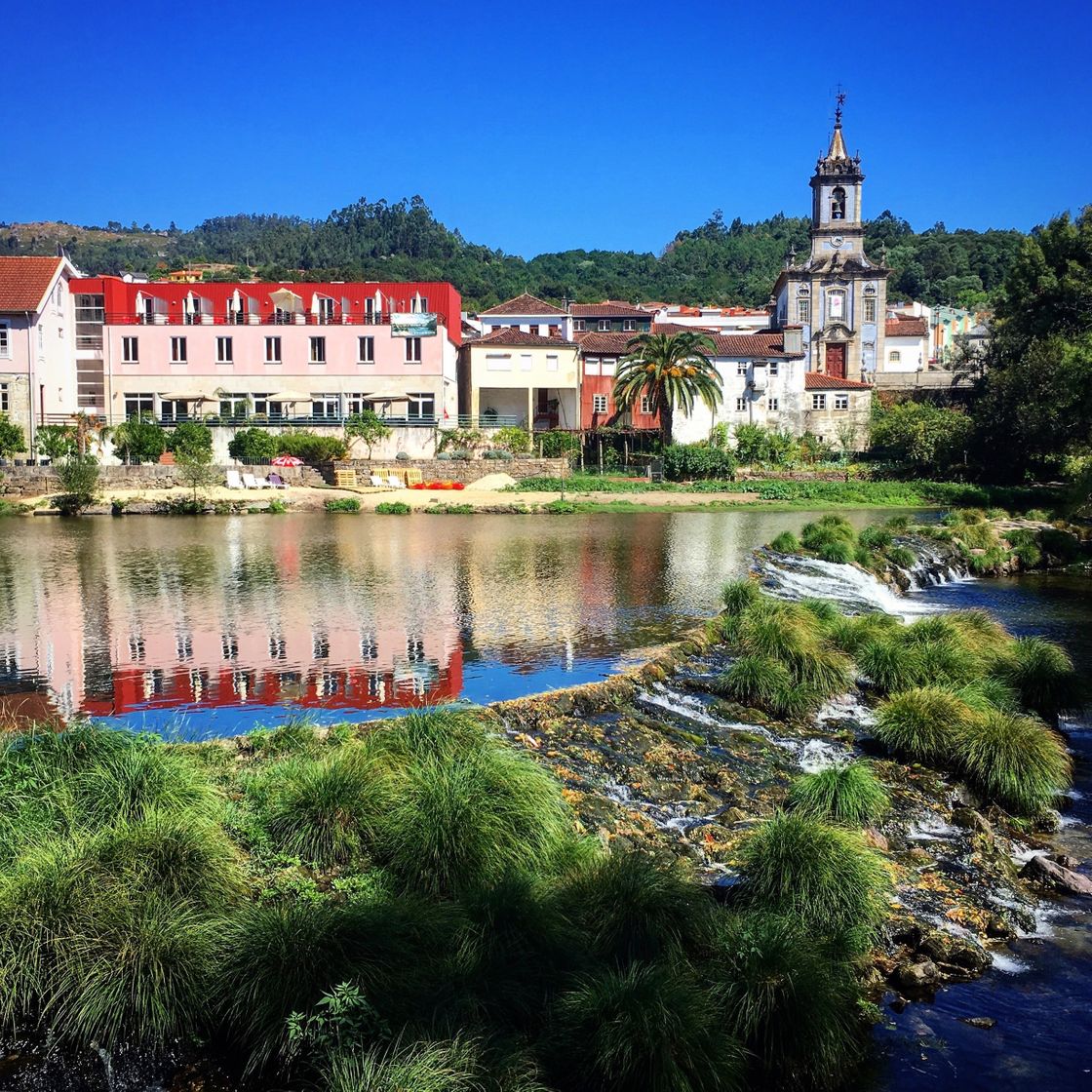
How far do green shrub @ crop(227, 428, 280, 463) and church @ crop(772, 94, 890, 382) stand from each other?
4074cm

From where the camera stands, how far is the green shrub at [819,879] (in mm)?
8070

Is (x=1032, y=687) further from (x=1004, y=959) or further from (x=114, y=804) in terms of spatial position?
(x=114, y=804)

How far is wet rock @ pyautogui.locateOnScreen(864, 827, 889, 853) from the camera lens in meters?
9.88

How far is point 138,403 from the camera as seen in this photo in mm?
57125

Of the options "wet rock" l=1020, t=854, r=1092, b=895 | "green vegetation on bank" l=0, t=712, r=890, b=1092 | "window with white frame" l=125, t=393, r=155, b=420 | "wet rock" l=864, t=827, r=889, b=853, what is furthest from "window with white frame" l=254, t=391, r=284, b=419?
"wet rock" l=1020, t=854, r=1092, b=895

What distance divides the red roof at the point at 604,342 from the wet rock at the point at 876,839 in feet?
176

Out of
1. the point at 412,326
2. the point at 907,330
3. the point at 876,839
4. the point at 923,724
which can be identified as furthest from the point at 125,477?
the point at 907,330

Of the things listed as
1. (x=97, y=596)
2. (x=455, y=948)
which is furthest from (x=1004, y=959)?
(x=97, y=596)

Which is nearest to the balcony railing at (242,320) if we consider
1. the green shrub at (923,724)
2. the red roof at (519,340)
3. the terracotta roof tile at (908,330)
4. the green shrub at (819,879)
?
the red roof at (519,340)

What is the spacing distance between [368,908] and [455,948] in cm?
68

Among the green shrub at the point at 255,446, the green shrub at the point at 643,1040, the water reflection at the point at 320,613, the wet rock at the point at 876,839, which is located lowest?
the wet rock at the point at 876,839

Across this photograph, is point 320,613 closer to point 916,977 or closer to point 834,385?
point 916,977

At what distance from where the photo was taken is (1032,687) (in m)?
15.1

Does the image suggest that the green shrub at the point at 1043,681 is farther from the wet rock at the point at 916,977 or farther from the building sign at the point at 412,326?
the building sign at the point at 412,326
